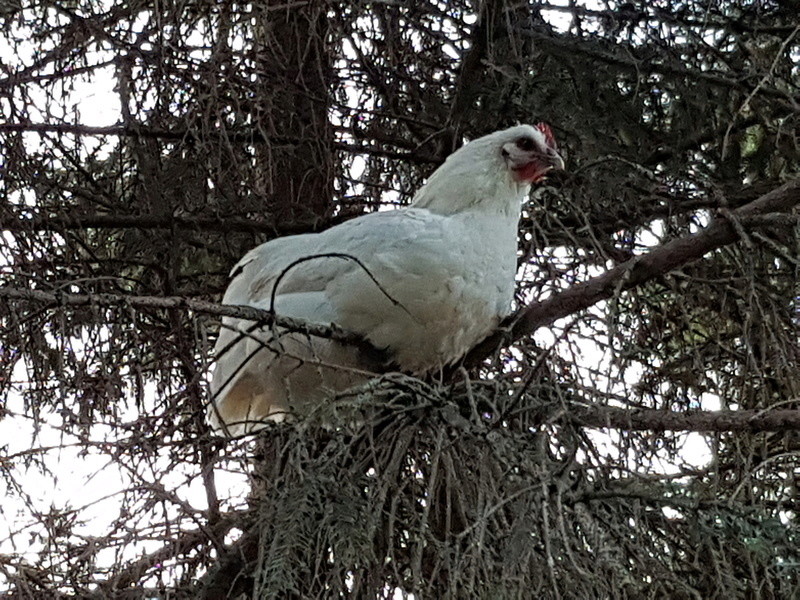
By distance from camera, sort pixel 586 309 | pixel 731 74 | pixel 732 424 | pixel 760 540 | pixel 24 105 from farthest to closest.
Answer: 1. pixel 24 105
2. pixel 731 74
3. pixel 586 309
4. pixel 732 424
5. pixel 760 540

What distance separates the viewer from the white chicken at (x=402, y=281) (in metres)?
4.46

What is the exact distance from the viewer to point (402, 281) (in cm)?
443

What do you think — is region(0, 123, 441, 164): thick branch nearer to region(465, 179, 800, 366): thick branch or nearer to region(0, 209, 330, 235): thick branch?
region(0, 209, 330, 235): thick branch

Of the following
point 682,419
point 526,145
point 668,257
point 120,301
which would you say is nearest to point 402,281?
point 526,145

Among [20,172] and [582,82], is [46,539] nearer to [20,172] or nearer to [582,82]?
[20,172]

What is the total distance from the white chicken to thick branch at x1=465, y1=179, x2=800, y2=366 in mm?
556

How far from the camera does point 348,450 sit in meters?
3.11

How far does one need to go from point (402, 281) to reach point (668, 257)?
Result: 1.09m

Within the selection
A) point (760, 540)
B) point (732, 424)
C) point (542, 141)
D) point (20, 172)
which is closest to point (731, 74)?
point (542, 141)

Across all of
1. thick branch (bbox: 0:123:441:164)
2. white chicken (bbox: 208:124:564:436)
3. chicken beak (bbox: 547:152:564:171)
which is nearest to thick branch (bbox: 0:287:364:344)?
white chicken (bbox: 208:124:564:436)

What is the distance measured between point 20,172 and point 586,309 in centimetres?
253

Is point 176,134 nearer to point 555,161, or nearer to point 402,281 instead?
point 402,281

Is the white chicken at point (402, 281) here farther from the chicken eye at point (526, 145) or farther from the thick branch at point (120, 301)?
the thick branch at point (120, 301)

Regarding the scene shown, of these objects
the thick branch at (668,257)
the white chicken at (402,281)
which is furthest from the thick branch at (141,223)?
the thick branch at (668,257)
